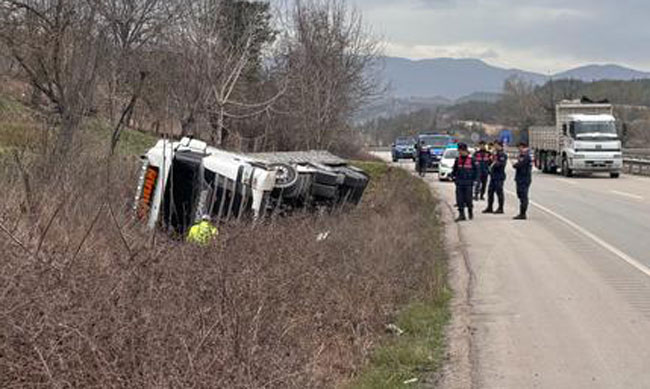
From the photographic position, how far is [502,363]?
7102mm

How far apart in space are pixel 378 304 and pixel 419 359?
1.75m

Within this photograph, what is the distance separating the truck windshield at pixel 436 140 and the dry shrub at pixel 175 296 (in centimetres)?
3199

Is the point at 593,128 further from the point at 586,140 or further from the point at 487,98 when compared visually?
the point at 487,98

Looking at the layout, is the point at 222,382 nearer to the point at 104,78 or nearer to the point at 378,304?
the point at 378,304

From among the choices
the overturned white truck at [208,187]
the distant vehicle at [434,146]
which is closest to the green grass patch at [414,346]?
the overturned white truck at [208,187]

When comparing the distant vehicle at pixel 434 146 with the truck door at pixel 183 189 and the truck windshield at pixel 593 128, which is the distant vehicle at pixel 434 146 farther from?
the truck door at pixel 183 189

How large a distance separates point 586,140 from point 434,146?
865cm

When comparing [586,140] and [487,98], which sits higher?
[487,98]

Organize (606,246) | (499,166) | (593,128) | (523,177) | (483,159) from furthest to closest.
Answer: (593,128) → (483,159) → (499,166) → (523,177) → (606,246)

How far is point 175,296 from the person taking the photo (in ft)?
21.5

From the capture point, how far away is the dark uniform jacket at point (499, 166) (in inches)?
775

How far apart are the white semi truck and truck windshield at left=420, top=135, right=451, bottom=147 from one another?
5.59 m

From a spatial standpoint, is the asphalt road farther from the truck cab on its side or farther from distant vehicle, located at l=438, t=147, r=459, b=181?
the truck cab on its side

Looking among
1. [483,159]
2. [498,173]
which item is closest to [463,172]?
[498,173]
